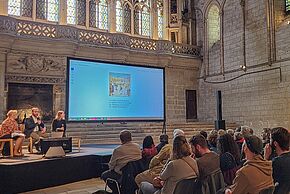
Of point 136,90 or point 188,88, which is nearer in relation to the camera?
point 136,90

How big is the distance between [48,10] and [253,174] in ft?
39.4

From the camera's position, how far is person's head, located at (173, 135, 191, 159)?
3.08m

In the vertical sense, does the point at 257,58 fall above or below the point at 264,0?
below

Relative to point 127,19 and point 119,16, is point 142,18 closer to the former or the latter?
point 127,19

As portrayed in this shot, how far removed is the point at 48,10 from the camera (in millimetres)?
12680

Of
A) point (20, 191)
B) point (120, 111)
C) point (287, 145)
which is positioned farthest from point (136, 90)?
point (287, 145)

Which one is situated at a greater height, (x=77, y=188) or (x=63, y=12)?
(x=63, y=12)

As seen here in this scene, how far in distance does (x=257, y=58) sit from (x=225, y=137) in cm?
970

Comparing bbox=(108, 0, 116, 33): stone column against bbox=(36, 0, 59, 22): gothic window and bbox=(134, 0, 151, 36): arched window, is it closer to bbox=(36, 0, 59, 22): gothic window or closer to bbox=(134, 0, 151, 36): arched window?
bbox=(134, 0, 151, 36): arched window

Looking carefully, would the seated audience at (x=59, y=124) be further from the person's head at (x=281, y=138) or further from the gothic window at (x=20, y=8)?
the gothic window at (x=20, y=8)

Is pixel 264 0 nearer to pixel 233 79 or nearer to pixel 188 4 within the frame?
pixel 233 79

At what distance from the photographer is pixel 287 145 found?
118 inches

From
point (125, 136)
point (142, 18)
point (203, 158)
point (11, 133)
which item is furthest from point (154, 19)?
point (203, 158)

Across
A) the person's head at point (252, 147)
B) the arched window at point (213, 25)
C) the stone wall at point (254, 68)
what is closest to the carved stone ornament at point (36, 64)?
the stone wall at point (254, 68)
